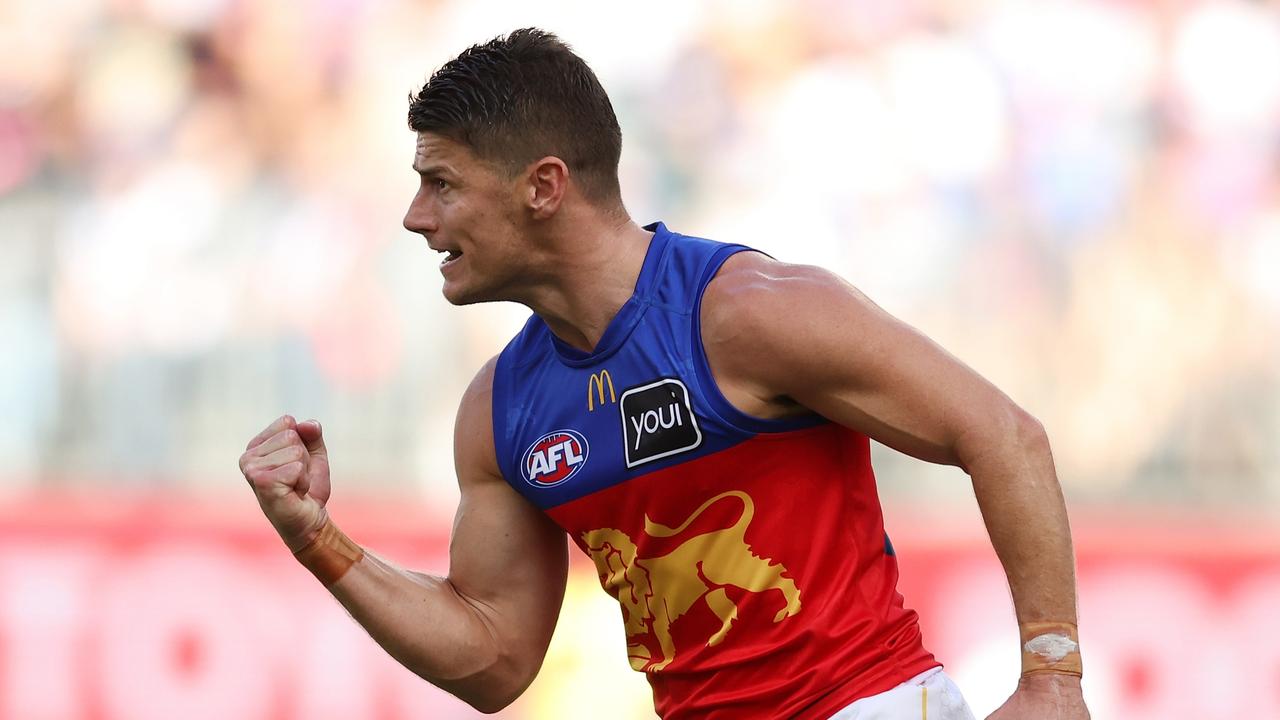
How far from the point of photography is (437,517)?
7715 mm

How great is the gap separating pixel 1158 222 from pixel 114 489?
526 cm

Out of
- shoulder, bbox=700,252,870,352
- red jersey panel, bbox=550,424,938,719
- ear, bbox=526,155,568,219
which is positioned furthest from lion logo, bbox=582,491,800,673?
ear, bbox=526,155,568,219

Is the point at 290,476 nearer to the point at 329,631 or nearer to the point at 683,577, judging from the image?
the point at 683,577

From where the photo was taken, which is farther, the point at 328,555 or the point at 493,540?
the point at 493,540

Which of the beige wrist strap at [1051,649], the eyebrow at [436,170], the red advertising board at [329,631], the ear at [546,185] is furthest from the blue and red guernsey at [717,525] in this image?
the red advertising board at [329,631]

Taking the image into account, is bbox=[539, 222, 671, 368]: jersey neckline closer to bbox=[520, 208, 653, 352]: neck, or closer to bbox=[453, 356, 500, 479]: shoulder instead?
bbox=[520, 208, 653, 352]: neck

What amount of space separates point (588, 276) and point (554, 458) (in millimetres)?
416

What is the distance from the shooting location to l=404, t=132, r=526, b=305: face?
364 cm

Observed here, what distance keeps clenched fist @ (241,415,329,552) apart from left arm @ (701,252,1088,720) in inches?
38.2

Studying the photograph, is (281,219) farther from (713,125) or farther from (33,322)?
(713,125)

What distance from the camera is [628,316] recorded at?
3.55m

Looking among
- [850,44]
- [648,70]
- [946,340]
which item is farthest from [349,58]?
[946,340]

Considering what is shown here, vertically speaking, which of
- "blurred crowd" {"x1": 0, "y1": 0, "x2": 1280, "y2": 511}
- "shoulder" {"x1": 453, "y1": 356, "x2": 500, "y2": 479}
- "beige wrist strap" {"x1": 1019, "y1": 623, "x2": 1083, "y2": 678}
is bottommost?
"beige wrist strap" {"x1": 1019, "y1": 623, "x2": 1083, "y2": 678}

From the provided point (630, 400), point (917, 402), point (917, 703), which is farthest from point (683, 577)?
point (917, 402)
